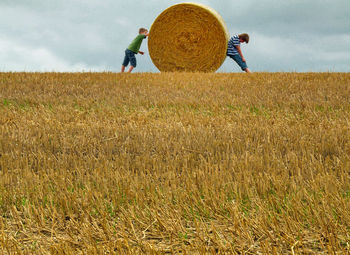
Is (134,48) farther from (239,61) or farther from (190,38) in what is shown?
(239,61)

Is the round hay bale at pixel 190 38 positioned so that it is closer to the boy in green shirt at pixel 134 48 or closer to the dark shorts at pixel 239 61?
the dark shorts at pixel 239 61

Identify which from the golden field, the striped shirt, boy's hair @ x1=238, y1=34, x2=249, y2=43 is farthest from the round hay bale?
the golden field

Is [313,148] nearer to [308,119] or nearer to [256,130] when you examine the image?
[256,130]

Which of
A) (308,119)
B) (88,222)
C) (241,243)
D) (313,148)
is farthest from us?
(308,119)

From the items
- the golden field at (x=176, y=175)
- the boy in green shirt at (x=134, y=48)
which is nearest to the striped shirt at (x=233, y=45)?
the boy in green shirt at (x=134, y=48)

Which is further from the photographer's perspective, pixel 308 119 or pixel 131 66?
pixel 131 66

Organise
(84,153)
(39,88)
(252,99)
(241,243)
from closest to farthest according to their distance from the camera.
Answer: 1. (241,243)
2. (84,153)
3. (252,99)
4. (39,88)

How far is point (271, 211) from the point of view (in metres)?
2.55

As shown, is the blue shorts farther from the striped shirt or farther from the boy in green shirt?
the boy in green shirt

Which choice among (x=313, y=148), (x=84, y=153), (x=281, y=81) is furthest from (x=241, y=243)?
(x=281, y=81)

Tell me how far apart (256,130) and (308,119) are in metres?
1.46

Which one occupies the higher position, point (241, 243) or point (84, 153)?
point (84, 153)

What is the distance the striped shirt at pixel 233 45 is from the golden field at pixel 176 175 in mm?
6534

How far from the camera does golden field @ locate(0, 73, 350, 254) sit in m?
2.30
